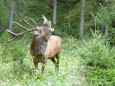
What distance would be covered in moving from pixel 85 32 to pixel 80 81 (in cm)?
2309

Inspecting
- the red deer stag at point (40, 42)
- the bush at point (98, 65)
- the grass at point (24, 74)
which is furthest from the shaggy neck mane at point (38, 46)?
the bush at point (98, 65)

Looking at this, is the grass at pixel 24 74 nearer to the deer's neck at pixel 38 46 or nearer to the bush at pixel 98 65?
the bush at pixel 98 65

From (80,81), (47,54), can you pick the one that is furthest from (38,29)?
(80,81)

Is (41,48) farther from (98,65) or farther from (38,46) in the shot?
(98,65)

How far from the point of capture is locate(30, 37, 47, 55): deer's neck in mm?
11344

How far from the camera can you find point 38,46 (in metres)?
11.4

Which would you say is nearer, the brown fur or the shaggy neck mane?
the brown fur

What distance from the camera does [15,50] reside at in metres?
12.9

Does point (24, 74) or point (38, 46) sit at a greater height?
point (38, 46)

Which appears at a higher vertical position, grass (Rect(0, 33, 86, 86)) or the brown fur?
the brown fur

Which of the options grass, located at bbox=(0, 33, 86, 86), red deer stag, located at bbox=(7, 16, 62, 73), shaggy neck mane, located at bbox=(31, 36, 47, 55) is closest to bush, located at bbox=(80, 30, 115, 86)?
grass, located at bbox=(0, 33, 86, 86)

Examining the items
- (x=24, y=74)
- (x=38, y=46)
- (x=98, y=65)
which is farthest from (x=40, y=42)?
(x=98, y=65)

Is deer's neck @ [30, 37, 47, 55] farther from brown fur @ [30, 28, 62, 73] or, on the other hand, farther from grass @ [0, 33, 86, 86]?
grass @ [0, 33, 86, 86]

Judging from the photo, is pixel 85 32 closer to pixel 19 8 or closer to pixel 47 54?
pixel 19 8
